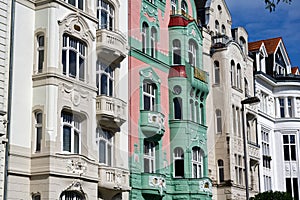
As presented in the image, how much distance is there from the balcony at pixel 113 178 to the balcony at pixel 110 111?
2.18 metres

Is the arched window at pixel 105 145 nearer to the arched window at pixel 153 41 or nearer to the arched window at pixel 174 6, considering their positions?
the arched window at pixel 153 41

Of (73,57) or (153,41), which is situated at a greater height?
(153,41)

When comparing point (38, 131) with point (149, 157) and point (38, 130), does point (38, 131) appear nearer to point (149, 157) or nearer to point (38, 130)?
point (38, 130)

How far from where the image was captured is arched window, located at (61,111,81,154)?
23531 mm

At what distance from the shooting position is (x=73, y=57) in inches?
965

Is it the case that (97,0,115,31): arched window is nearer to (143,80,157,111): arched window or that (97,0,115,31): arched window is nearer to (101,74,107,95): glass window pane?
(101,74,107,95): glass window pane

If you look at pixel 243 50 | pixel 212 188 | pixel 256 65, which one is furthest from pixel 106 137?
pixel 256 65

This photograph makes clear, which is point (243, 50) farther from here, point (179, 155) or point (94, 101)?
point (94, 101)

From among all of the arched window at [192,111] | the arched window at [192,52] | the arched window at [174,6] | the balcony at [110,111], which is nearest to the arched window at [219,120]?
the arched window at [192,52]

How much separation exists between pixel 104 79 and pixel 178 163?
786 cm

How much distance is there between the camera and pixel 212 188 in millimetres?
36719

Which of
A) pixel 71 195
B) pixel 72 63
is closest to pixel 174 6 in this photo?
pixel 72 63

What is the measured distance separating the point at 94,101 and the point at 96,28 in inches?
138

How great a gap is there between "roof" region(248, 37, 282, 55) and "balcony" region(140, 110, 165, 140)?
20.7m
